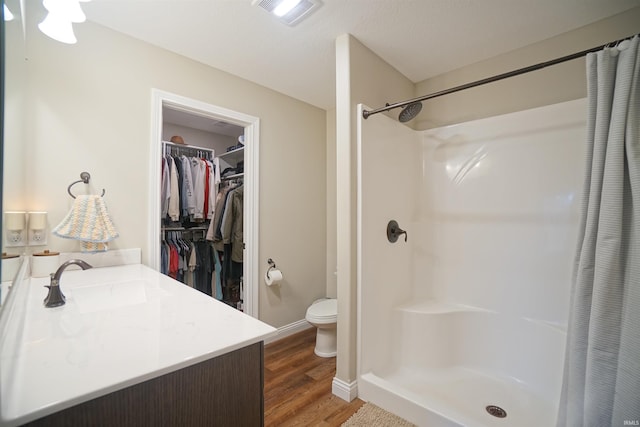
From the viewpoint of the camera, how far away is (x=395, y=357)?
6.40ft

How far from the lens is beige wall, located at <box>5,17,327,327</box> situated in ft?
4.69

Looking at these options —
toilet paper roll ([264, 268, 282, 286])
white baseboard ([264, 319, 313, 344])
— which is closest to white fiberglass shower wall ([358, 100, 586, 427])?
toilet paper roll ([264, 268, 282, 286])

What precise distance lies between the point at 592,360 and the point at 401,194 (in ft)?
4.54

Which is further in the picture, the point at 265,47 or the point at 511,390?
the point at 265,47

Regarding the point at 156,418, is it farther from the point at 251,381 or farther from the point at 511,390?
the point at 511,390

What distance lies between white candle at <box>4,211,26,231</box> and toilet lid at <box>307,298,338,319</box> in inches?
71.2

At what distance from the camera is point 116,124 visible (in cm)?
166

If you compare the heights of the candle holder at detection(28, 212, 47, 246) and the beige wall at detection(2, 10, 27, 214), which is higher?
the beige wall at detection(2, 10, 27, 214)

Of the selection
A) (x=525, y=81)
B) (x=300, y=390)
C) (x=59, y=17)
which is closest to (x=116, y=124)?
(x=59, y=17)

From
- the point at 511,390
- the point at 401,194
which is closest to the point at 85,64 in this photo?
the point at 401,194

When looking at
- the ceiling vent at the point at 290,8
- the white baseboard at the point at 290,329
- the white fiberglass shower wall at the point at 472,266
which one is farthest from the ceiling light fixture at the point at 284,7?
the white baseboard at the point at 290,329

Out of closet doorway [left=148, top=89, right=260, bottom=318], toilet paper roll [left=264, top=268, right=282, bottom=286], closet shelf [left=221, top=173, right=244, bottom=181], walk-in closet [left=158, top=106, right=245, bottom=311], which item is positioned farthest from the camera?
closet shelf [left=221, top=173, right=244, bottom=181]

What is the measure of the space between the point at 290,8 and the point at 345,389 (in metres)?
2.31

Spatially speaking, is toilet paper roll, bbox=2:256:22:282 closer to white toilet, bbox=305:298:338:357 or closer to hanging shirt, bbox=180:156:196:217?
white toilet, bbox=305:298:338:357
